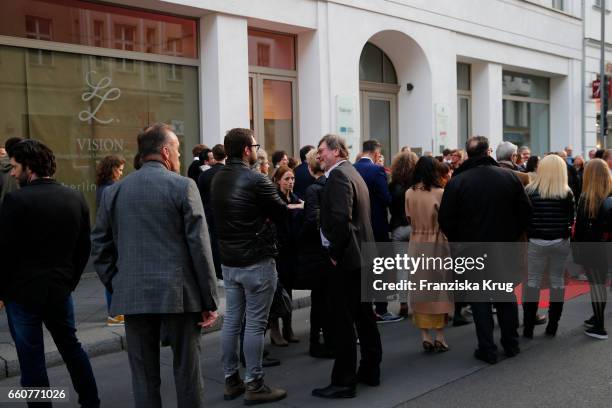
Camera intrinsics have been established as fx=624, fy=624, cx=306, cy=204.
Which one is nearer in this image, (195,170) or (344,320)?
(344,320)

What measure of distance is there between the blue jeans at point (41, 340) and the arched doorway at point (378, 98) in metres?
10.5

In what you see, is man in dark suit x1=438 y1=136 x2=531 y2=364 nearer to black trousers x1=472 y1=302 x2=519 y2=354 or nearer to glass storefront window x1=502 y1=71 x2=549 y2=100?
black trousers x1=472 y1=302 x2=519 y2=354

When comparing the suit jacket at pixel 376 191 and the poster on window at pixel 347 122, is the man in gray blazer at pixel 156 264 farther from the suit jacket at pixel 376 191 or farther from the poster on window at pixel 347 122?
the poster on window at pixel 347 122

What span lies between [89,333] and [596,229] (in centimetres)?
521

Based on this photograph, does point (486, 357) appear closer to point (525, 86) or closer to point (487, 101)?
point (487, 101)

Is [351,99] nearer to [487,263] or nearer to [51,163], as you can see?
[487,263]

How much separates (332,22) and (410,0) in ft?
8.99

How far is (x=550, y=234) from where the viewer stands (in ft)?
20.6

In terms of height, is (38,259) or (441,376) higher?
(38,259)

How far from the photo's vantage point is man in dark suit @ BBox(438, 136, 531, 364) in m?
5.55

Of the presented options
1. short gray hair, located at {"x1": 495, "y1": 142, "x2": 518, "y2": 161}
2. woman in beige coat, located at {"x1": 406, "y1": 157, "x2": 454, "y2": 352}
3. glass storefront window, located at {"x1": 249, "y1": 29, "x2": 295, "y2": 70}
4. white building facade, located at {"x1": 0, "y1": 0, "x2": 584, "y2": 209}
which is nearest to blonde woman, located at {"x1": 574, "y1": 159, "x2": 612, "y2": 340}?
short gray hair, located at {"x1": 495, "y1": 142, "x2": 518, "y2": 161}

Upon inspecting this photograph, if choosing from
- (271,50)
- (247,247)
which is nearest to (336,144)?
(247,247)

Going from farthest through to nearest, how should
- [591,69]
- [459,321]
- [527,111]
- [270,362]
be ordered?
[591,69], [527,111], [459,321], [270,362]

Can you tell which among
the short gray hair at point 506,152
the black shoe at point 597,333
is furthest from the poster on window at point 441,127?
the black shoe at point 597,333
